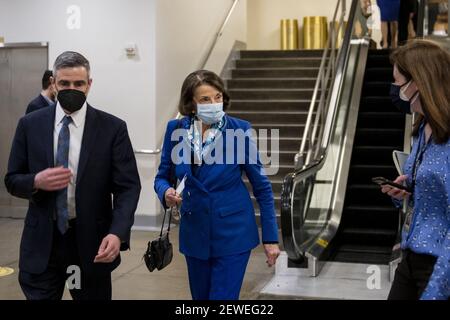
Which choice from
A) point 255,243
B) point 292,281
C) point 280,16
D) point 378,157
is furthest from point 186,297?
point 280,16

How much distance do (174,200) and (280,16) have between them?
1426 centimetres

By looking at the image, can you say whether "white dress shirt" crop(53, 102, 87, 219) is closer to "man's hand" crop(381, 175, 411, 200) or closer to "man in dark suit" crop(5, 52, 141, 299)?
"man in dark suit" crop(5, 52, 141, 299)

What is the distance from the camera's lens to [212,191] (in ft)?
11.7

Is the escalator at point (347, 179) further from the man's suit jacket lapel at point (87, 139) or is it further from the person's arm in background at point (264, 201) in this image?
the man's suit jacket lapel at point (87, 139)

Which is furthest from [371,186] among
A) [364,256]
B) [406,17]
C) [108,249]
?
[108,249]

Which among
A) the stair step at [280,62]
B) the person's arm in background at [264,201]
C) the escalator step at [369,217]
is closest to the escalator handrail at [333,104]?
the escalator step at [369,217]

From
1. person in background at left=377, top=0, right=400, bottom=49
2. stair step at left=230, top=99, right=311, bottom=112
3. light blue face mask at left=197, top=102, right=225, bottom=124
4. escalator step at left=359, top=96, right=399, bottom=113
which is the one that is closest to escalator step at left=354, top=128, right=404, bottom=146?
escalator step at left=359, top=96, right=399, bottom=113

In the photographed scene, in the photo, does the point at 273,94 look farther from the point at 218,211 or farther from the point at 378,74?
the point at 218,211

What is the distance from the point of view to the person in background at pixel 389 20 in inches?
477

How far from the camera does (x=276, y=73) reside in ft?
43.1

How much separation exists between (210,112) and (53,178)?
3.35 feet

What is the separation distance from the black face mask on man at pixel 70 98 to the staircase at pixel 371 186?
17.2ft

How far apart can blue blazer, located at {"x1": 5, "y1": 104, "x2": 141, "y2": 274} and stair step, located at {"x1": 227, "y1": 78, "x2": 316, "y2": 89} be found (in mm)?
9653
